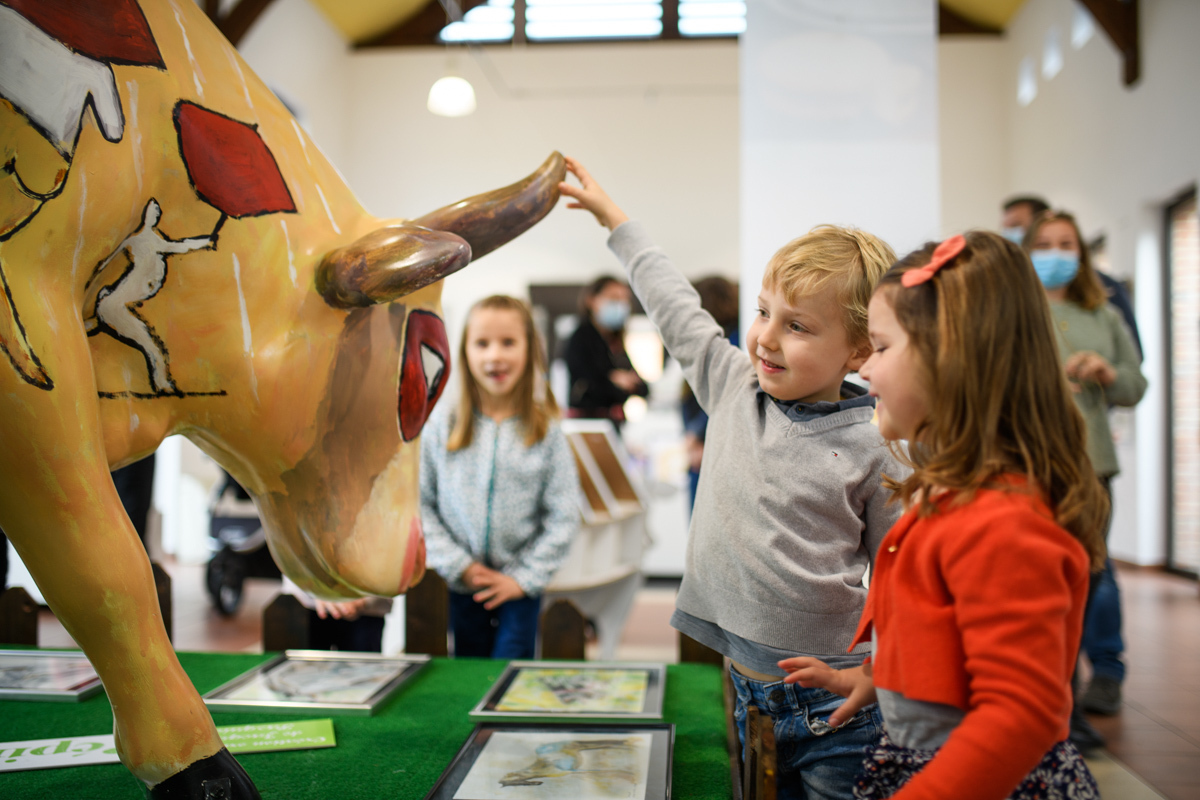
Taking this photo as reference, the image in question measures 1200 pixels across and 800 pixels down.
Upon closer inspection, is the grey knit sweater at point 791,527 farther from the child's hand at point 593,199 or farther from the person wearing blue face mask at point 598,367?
the person wearing blue face mask at point 598,367

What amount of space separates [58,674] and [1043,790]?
1476 mm

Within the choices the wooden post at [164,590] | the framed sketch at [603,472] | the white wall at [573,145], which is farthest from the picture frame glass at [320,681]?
the white wall at [573,145]

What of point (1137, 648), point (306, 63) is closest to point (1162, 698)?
point (1137, 648)

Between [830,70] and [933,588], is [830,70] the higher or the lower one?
the higher one

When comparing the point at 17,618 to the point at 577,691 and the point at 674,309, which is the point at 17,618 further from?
the point at 674,309

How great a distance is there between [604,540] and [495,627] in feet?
2.25

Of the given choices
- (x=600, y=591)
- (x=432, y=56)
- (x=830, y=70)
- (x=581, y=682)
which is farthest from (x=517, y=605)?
(x=432, y=56)

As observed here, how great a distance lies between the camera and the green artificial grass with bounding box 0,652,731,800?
1.01 metres

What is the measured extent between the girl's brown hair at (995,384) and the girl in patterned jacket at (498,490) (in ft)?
3.97

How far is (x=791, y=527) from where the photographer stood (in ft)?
2.98

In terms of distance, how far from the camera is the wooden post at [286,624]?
163 centimetres

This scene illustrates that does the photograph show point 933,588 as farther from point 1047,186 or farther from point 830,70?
point 1047,186

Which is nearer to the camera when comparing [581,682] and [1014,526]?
[1014,526]

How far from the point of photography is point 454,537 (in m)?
1.85
